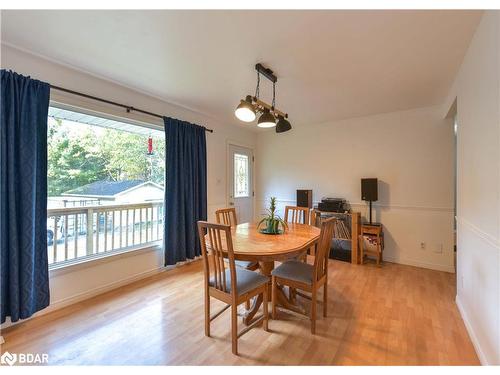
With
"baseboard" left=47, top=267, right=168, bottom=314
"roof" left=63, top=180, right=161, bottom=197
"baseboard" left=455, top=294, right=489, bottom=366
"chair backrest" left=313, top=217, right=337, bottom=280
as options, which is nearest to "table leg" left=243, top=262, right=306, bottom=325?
"chair backrest" left=313, top=217, right=337, bottom=280

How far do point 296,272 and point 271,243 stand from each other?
388 millimetres

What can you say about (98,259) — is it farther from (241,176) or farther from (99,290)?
(241,176)

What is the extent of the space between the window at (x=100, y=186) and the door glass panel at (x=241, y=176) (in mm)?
1568

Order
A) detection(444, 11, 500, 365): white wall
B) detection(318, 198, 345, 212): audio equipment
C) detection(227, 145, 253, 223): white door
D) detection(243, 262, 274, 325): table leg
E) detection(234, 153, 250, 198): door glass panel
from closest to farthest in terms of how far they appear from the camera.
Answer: detection(444, 11, 500, 365): white wall < detection(243, 262, 274, 325): table leg < detection(318, 198, 345, 212): audio equipment < detection(227, 145, 253, 223): white door < detection(234, 153, 250, 198): door glass panel

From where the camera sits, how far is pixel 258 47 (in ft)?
6.41

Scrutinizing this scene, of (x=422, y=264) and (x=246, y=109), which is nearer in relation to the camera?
(x=246, y=109)

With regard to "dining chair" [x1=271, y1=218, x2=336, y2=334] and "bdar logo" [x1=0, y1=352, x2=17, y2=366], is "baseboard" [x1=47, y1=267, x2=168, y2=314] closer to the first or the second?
"bdar logo" [x1=0, y1=352, x2=17, y2=366]

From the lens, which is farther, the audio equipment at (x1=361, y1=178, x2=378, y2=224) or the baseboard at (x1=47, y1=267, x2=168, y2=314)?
the audio equipment at (x1=361, y1=178, x2=378, y2=224)

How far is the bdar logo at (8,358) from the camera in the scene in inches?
64.3

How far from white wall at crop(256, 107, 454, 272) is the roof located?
2928mm

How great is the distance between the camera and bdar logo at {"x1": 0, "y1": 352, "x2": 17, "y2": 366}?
163 centimetres

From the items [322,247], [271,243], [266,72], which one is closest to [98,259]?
[271,243]
